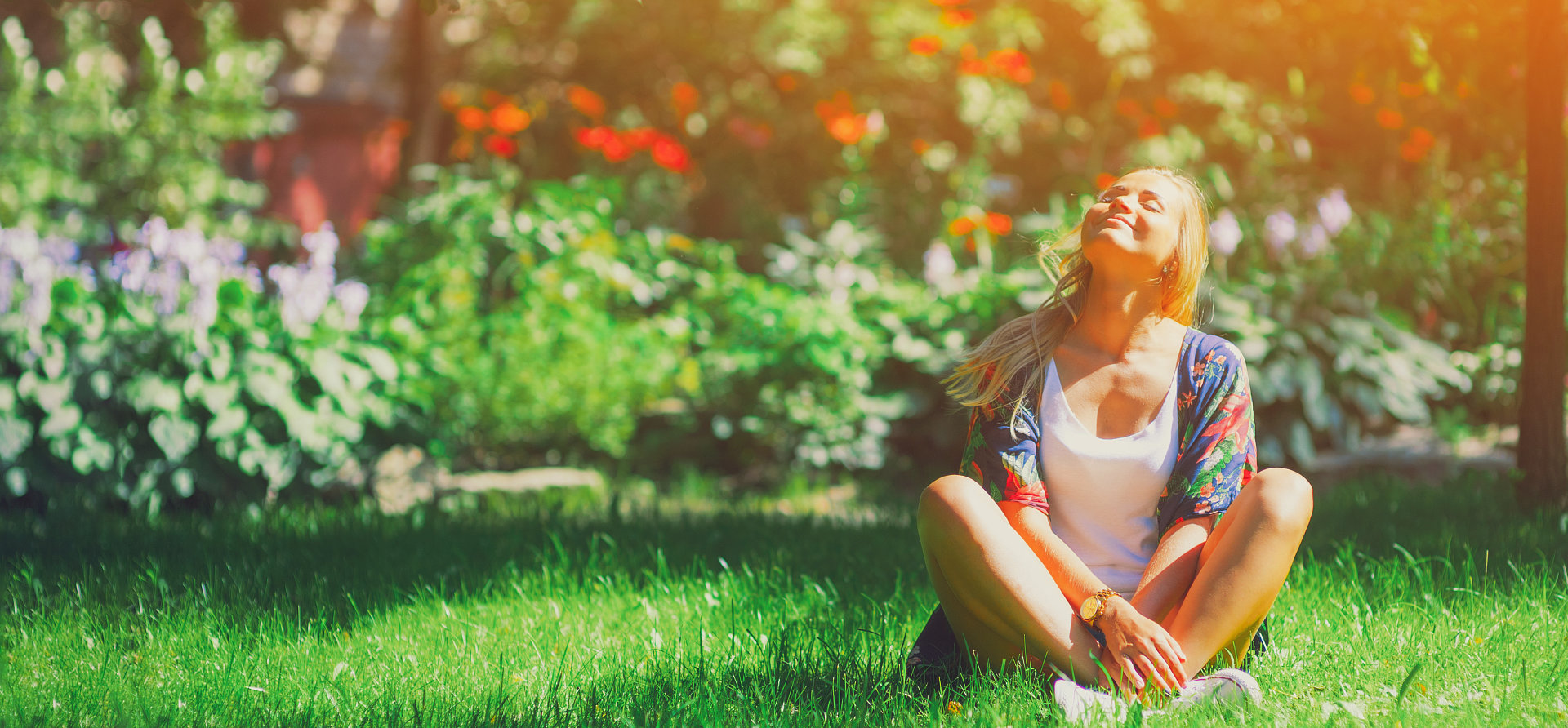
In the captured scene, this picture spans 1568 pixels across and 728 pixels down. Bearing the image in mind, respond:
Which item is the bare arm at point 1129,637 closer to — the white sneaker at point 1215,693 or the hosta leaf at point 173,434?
the white sneaker at point 1215,693

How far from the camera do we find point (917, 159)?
730cm

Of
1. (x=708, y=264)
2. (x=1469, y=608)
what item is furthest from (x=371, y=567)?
(x=708, y=264)

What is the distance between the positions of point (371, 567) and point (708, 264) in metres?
3.33

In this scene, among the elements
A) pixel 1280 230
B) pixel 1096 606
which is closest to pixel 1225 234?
pixel 1280 230

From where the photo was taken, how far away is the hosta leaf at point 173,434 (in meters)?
4.09

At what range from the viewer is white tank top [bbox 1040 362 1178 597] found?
2.20 meters

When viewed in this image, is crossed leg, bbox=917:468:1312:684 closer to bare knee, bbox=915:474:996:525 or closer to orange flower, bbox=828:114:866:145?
bare knee, bbox=915:474:996:525

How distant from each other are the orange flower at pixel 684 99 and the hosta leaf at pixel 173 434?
3.84m

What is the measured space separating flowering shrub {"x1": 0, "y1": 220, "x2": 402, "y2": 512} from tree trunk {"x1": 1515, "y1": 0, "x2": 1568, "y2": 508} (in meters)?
3.96

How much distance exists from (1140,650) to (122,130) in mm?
6868

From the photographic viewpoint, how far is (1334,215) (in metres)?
5.57

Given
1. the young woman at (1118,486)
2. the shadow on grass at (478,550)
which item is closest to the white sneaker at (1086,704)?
the young woman at (1118,486)

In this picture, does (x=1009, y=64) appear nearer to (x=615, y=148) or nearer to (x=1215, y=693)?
(x=615, y=148)

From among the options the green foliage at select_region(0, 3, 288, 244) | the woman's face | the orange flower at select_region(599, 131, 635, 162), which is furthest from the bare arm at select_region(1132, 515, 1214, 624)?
the green foliage at select_region(0, 3, 288, 244)
